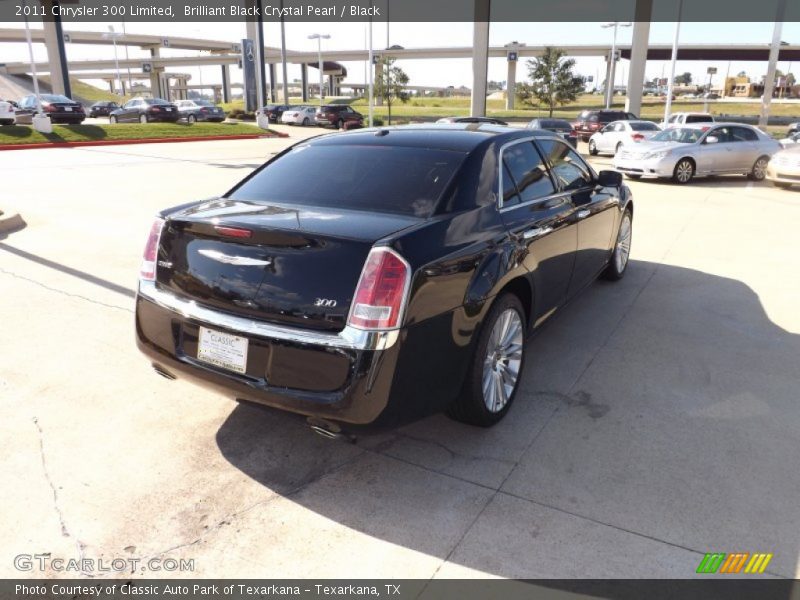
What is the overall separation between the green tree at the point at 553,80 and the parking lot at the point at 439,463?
156ft

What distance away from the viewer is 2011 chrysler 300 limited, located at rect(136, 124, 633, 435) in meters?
2.92

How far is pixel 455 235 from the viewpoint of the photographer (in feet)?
10.9

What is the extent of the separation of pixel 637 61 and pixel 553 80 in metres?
10.9

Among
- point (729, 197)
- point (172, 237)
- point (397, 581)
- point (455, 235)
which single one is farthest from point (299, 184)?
point (729, 197)

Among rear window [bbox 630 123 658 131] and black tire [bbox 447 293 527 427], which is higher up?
rear window [bbox 630 123 658 131]

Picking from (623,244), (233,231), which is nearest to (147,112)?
(623,244)

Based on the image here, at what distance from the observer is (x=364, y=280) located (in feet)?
9.53

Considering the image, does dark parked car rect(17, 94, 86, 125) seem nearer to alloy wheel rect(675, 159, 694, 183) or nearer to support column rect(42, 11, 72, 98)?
support column rect(42, 11, 72, 98)

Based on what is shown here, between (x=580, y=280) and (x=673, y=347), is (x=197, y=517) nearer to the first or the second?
(x=580, y=280)

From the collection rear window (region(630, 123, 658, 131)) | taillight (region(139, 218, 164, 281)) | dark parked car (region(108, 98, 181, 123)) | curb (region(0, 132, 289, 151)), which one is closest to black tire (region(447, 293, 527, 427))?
taillight (region(139, 218, 164, 281))

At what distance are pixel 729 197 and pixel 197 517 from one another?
535 inches

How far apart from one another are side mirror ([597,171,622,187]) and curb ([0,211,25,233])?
7.53 m
